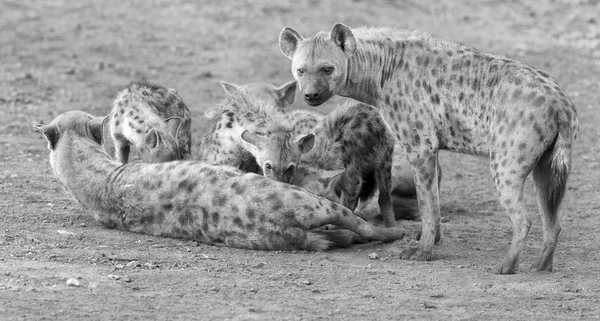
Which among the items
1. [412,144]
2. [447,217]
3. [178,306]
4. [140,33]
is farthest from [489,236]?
[140,33]

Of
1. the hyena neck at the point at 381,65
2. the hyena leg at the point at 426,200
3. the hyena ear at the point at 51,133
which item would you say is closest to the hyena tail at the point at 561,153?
the hyena leg at the point at 426,200

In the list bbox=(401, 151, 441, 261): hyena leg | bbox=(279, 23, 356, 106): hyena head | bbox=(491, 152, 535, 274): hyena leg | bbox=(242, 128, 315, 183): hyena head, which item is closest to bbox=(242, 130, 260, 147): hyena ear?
bbox=(242, 128, 315, 183): hyena head

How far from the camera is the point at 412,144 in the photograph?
6.25 metres

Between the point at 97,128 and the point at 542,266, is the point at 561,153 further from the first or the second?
the point at 97,128

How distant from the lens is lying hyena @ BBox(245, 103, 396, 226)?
280 inches

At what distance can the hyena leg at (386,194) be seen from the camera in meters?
7.11

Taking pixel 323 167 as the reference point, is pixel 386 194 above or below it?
below

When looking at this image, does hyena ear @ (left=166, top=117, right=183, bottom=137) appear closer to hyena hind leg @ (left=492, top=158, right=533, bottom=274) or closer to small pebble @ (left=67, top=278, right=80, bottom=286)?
small pebble @ (left=67, top=278, right=80, bottom=286)

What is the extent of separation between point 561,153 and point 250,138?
2162 mm

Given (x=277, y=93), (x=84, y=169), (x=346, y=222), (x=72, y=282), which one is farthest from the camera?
(x=277, y=93)

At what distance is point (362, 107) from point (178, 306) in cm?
289

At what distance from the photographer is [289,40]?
260 inches

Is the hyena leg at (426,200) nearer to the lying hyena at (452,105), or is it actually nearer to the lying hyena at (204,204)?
the lying hyena at (452,105)

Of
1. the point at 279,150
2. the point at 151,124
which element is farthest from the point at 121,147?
the point at 279,150
